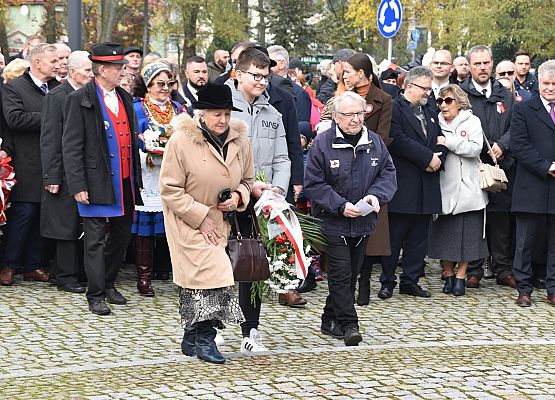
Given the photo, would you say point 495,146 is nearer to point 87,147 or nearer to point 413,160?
point 413,160

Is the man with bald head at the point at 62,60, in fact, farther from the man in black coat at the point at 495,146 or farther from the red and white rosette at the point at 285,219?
the man in black coat at the point at 495,146

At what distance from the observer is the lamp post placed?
43.3 feet

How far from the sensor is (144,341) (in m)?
9.05

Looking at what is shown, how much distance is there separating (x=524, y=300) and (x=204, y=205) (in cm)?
423

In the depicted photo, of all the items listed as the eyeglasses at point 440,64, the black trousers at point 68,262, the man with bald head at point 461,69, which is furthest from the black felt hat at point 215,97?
the man with bald head at point 461,69

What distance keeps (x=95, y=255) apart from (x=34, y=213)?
1.57 metres

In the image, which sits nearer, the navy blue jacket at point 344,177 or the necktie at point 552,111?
the navy blue jacket at point 344,177

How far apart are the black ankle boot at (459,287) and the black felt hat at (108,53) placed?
4047 millimetres

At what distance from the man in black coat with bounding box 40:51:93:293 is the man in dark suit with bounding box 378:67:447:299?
3.00 metres

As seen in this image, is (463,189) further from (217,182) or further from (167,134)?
(217,182)

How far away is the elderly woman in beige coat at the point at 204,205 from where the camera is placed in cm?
807

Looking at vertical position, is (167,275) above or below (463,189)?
below

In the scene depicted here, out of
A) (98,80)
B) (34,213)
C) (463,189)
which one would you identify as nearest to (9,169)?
(34,213)

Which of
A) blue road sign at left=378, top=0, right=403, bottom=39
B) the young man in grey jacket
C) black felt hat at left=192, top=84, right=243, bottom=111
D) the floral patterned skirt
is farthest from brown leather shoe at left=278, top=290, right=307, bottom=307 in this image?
blue road sign at left=378, top=0, right=403, bottom=39
